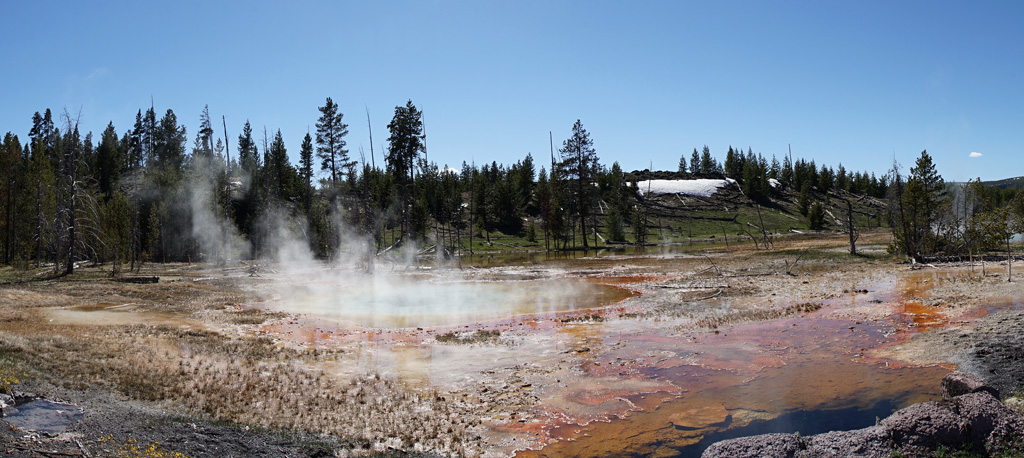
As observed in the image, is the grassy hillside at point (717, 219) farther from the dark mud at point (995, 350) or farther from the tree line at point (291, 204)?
the dark mud at point (995, 350)

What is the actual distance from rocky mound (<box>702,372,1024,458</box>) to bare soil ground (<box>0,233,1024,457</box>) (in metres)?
2.83

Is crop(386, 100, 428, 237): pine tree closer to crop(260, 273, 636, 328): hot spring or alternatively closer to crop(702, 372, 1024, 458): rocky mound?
crop(260, 273, 636, 328): hot spring

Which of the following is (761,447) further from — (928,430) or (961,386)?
(961,386)

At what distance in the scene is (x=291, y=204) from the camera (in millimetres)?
89750

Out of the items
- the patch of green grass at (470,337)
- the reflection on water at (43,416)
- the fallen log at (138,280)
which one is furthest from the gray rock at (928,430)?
the fallen log at (138,280)

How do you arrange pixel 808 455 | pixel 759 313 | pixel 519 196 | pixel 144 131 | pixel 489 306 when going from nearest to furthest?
pixel 808 455 < pixel 759 313 < pixel 489 306 < pixel 519 196 < pixel 144 131

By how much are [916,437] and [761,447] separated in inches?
93.1

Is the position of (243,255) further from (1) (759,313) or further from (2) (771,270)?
(1) (759,313)

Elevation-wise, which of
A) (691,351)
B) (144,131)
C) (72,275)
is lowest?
(691,351)

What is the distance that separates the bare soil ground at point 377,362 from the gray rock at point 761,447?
278cm

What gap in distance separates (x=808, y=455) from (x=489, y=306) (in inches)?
803

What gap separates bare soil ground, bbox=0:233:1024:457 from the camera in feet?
34.1

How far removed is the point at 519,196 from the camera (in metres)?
101

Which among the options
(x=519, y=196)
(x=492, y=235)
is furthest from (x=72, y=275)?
(x=519, y=196)
